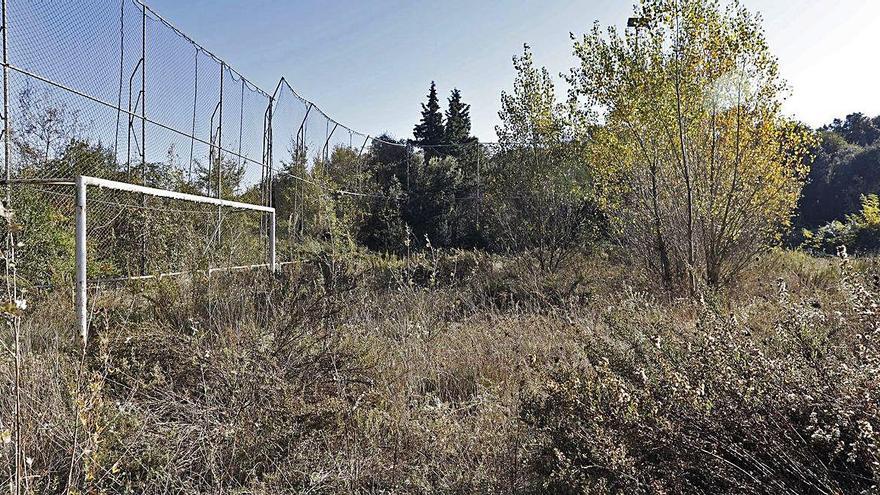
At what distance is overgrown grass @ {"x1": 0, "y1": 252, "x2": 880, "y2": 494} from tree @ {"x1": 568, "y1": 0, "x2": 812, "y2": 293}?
284 cm

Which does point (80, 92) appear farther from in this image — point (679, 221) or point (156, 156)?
point (679, 221)

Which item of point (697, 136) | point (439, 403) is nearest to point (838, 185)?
point (697, 136)

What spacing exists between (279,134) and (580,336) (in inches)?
355

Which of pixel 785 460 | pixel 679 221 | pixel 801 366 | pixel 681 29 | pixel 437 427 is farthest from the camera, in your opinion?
pixel 679 221

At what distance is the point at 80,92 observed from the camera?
5984 mm

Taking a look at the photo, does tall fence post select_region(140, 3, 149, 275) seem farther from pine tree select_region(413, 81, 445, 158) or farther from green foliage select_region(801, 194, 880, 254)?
pine tree select_region(413, 81, 445, 158)

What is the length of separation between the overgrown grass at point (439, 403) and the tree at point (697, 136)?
2837 millimetres

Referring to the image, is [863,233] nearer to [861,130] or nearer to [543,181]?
[543,181]

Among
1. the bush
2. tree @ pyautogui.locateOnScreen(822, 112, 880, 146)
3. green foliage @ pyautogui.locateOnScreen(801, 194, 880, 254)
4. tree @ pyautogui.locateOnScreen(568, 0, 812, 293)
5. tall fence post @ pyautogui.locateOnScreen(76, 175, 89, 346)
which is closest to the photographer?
the bush

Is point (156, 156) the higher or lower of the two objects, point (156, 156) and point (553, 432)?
the higher

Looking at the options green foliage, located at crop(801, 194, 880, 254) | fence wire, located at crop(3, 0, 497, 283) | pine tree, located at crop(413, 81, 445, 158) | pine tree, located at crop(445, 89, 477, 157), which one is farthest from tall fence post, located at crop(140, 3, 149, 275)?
pine tree, located at crop(413, 81, 445, 158)

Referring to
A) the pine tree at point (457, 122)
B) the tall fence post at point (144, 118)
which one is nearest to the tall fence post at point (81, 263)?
the tall fence post at point (144, 118)

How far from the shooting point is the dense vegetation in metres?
1.92

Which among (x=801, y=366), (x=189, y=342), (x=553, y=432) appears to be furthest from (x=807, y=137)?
(x=189, y=342)
